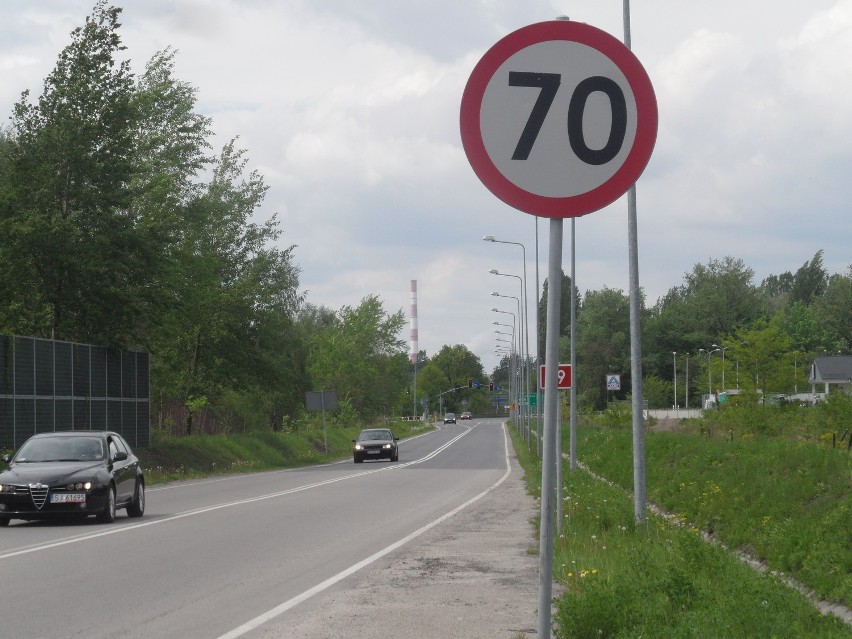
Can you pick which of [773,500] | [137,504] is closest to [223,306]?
[137,504]

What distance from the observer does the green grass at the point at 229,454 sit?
39.5m

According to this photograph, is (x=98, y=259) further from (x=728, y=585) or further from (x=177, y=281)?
(x=728, y=585)

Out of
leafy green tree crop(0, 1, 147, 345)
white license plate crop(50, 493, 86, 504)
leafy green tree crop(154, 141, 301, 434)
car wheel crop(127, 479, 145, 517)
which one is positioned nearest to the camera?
white license plate crop(50, 493, 86, 504)

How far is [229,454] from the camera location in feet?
156

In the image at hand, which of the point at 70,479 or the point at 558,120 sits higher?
the point at 558,120

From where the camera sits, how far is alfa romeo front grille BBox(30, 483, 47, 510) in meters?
18.0

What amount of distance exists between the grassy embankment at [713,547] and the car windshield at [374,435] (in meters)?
29.4

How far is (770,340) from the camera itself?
54031mm

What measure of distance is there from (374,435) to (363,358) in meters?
62.7

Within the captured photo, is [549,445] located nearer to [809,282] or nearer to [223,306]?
[223,306]

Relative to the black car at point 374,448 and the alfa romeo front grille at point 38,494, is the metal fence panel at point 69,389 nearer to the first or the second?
the alfa romeo front grille at point 38,494

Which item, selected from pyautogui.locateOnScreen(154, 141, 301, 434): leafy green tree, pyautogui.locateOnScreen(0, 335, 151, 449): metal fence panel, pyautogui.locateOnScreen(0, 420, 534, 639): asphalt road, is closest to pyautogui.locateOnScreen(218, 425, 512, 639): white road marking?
pyautogui.locateOnScreen(0, 420, 534, 639): asphalt road

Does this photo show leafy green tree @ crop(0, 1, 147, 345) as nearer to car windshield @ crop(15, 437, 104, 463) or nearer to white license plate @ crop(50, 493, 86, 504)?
car windshield @ crop(15, 437, 104, 463)

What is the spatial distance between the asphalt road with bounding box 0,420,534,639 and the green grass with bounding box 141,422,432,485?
12119 mm
